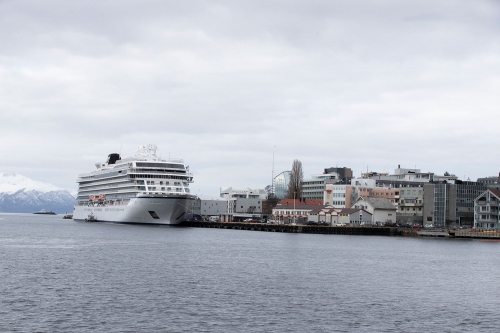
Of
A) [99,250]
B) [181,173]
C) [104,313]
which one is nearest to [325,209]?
[181,173]

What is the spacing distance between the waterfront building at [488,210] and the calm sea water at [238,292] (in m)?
65.6

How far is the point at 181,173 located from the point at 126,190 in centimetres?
1096

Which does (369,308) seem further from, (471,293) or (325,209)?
(325,209)

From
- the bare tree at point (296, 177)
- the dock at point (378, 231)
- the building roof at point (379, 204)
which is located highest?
the bare tree at point (296, 177)

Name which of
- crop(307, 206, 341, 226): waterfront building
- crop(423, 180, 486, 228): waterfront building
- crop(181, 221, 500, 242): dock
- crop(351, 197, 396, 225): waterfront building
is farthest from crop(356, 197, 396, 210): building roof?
crop(181, 221, 500, 242): dock

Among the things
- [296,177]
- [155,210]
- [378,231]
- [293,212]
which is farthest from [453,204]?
[155,210]

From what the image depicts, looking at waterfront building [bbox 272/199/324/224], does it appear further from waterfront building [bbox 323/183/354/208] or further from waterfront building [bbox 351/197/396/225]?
waterfront building [bbox 351/197/396/225]

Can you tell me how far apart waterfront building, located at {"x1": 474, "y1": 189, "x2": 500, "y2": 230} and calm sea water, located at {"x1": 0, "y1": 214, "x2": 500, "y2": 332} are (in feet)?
215

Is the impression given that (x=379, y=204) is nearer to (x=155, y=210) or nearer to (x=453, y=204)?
(x=453, y=204)

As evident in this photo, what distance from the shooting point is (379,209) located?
148 meters

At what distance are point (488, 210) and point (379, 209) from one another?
77.4 feet

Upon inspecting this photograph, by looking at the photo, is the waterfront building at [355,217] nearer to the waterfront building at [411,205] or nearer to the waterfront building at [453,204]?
the waterfront building at [411,205]

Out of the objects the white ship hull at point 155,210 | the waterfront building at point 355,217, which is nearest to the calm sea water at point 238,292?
the white ship hull at point 155,210

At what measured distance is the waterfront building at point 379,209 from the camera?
148 m
